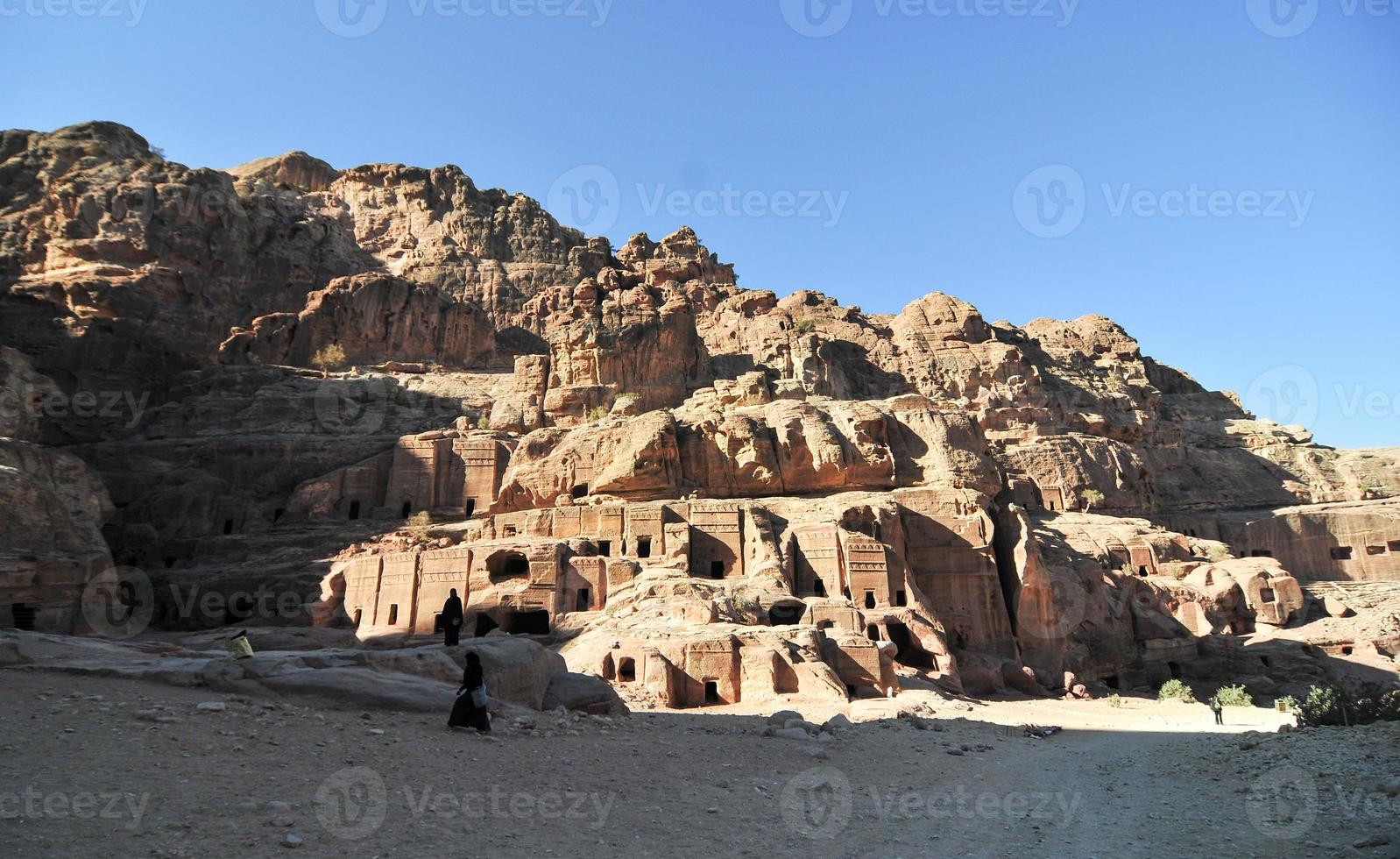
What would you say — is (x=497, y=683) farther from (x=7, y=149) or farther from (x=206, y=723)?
(x=7, y=149)

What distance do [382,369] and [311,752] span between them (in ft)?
206

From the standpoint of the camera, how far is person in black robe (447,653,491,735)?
13.2 metres

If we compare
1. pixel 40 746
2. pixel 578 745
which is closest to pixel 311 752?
pixel 40 746

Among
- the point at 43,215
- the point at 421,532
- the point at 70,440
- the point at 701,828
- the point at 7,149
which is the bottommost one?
the point at 701,828

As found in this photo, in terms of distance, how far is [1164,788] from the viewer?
12.5 meters
